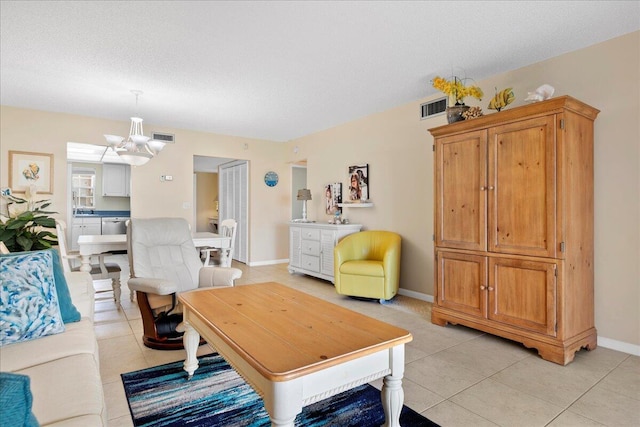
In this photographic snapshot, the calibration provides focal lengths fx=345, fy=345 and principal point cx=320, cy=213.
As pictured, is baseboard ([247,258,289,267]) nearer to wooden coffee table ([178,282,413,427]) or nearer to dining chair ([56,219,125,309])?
dining chair ([56,219,125,309])

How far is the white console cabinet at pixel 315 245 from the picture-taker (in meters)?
5.07

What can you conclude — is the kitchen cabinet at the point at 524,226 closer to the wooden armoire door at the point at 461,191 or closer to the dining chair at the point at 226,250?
the wooden armoire door at the point at 461,191

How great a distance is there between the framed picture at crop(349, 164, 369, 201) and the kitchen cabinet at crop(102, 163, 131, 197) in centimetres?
660

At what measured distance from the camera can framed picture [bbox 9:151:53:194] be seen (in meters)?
4.74

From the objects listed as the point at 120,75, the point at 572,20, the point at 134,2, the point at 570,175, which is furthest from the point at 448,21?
the point at 120,75

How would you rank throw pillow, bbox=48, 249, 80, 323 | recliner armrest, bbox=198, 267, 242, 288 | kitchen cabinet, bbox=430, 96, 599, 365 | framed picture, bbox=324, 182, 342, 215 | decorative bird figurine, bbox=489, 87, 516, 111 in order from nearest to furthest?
throw pillow, bbox=48, 249, 80, 323 < kitchen cabinet, bbox=430, 96, 599, 365 < recliner armrest, bbox=198, 267, 242, 288 < decorative bird figurine, bbox=489, 87, 516, 111 < framed picture, bbox=324, 182, 342, 215

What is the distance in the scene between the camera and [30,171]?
15.9ft

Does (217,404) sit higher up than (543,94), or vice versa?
(543,94)

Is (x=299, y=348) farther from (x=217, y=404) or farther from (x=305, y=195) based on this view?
(x=305, y=195)

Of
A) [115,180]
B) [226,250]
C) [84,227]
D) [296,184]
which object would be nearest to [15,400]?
[226,250]

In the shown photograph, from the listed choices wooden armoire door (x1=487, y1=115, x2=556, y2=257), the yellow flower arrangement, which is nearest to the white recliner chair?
wooden armoire door (x1=487, y1=115, x2=556, y2=257)

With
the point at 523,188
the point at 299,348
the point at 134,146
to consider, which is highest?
the point at 134,146

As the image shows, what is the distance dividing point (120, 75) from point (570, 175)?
13.9 feet

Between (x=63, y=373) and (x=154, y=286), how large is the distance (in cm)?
102
